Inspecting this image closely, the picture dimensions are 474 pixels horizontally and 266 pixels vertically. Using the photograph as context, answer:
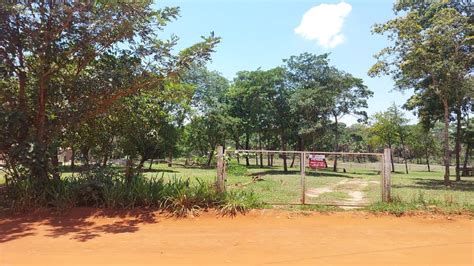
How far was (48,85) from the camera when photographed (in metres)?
10.7

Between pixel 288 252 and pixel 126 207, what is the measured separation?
15.3 feet

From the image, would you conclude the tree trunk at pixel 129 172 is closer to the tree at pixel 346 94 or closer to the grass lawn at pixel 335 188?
the grass lawn at pixel 335 188

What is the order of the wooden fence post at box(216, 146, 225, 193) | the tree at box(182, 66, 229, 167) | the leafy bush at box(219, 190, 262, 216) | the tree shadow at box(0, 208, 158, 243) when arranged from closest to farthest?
the tree shadow at box(0, 208, 158, 243) < the leafy bush at box(219, 190, 262, 216) < the wooden fence post at box(216, 146, 225, 193) < the tree at box(182, 66, 229, 167)

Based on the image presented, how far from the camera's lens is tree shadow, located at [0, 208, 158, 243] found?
7.66m

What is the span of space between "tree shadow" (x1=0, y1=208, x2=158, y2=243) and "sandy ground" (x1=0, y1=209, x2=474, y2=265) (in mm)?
20

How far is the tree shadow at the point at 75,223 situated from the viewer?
7656mm

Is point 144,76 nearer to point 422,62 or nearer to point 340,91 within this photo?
point 422,62

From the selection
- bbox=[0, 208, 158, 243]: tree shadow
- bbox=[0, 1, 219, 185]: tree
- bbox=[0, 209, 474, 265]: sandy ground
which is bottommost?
bbox=[0, 209, 474, 265]: sandy ground

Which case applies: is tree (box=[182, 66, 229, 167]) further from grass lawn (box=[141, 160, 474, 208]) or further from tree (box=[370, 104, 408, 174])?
tree (box=[370, 104, 408, 174])

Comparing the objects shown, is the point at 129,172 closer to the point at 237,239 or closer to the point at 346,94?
the point at 237,239

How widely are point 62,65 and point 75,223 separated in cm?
442

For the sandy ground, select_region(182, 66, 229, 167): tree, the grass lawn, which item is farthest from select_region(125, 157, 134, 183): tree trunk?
select_region(182, 66, 229, 167): tree

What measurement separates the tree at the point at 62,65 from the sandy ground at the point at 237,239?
91.1 inches

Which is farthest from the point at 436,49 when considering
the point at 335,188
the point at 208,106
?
the point at 208,106
